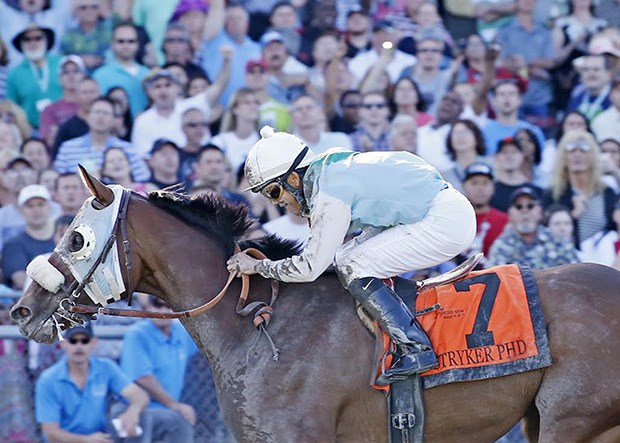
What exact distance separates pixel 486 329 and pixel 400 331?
17.1 inches

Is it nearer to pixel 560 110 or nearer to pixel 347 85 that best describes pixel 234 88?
pixel 347 85

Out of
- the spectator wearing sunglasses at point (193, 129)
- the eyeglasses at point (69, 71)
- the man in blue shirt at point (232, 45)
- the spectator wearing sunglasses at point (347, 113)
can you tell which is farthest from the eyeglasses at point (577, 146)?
the eyeglasses at point (69, 71)

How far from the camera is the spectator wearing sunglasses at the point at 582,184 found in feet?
34.4

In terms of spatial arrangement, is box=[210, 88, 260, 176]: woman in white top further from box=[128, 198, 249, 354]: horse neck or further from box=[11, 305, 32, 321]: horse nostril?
box=[11, 305, 32, 321]: horse nostril

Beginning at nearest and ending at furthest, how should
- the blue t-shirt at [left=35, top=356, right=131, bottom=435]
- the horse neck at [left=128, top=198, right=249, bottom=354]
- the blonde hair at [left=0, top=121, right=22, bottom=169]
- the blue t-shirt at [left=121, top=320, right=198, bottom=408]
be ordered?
1. the horse neck at [left=128, top=198, right=249, bottom=354]
2. the blue t-shirt at [left=35, top=356, right=131, bottom=435]
3. the blue t-shirt at [left=121, top=320, right=198, bottom=408]
4. the blonde hair at [left=0, top=121, right=22, bottom=169]

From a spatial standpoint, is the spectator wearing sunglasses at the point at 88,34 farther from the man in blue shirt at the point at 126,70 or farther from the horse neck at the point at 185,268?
the horse neck at the point at 185,268

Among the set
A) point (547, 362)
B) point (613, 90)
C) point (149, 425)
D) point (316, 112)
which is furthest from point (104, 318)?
point (613, 90)

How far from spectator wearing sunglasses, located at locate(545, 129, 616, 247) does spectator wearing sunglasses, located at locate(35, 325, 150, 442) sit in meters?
4.14

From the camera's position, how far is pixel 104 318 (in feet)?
29.3

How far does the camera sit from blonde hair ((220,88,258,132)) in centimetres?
1142

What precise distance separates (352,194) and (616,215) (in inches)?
190

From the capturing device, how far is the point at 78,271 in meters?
6.10

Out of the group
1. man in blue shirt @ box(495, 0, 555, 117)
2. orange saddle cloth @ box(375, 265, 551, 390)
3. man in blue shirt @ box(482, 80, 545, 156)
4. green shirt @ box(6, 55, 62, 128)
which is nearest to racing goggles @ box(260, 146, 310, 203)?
orange saddle cloth @ box(375, 265, 551, 390)

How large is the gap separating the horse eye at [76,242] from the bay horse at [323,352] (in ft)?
0.09
